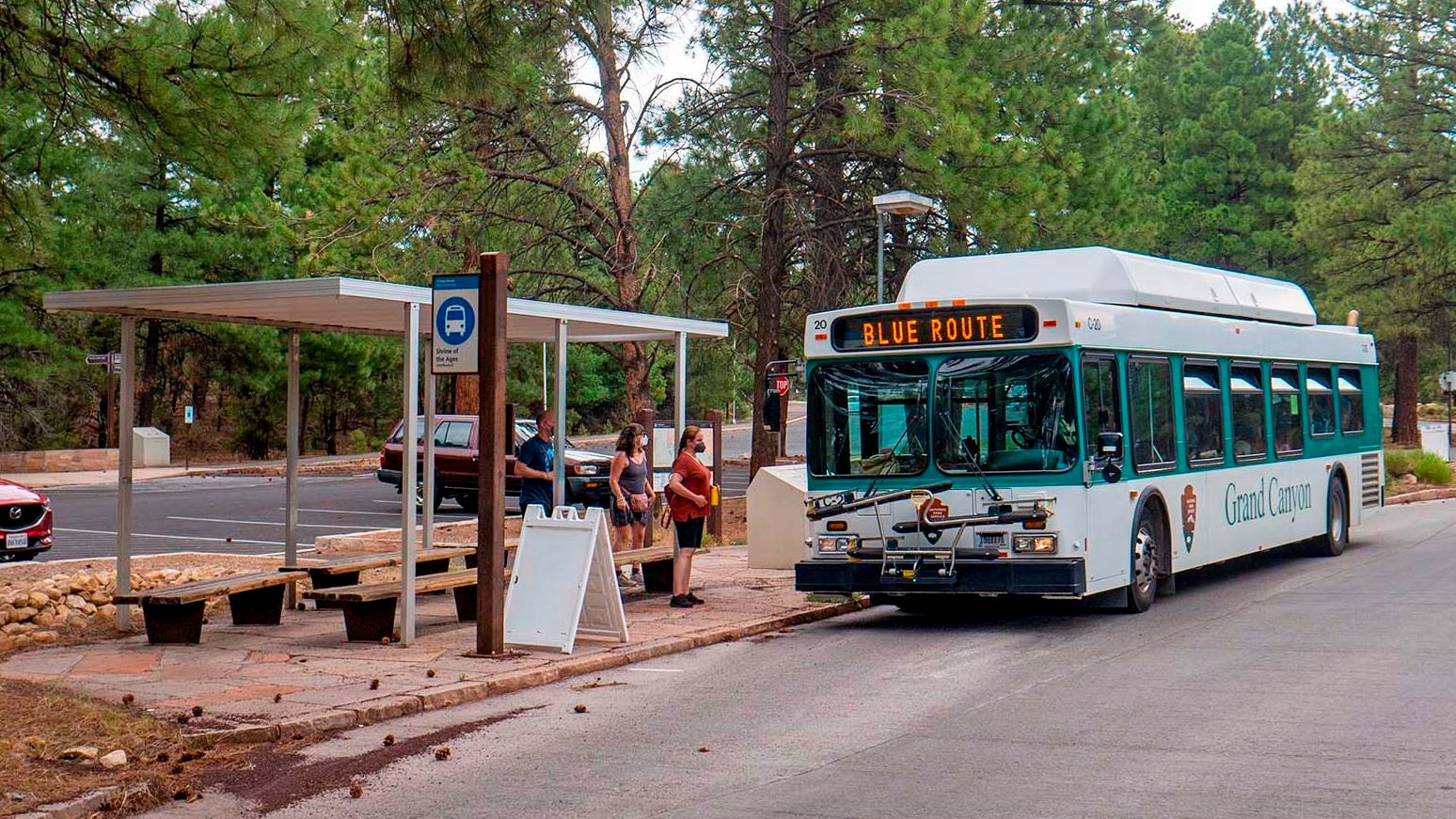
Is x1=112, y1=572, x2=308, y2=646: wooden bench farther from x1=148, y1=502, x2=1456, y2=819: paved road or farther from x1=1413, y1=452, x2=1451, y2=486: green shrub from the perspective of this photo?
x1=1413, y1=452, x2=1451, y2=486: green shrub

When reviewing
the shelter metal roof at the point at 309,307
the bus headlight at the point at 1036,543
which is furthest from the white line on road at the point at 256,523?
the bus headlight at the point at 1036,543

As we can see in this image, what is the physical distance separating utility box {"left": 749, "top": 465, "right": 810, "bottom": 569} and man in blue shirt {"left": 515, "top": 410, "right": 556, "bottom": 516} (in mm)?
3070

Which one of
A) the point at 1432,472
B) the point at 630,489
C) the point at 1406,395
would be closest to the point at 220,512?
the point at 630,489

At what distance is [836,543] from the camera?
13.8 metres

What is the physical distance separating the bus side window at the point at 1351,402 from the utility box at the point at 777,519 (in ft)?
24.5

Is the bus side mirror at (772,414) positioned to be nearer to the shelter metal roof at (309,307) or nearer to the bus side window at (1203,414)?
the shelter metal roof at (309,307)

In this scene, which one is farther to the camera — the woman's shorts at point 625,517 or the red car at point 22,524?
the red car at point 22,524

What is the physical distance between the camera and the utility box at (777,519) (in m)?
18.2

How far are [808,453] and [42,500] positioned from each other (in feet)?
32.3

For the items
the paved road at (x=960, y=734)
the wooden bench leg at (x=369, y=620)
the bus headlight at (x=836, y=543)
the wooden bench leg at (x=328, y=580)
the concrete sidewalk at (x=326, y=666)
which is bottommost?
the paved road at (x=960, y=734)

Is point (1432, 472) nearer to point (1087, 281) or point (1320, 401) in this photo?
point (1320, 401)

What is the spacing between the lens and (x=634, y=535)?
17625 millimetres

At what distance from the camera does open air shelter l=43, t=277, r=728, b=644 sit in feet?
37.6

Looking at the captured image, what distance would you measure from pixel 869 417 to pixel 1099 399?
79.3 inches
